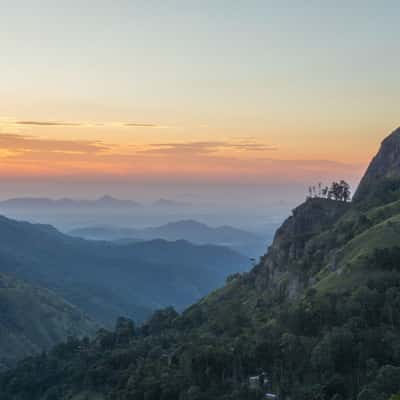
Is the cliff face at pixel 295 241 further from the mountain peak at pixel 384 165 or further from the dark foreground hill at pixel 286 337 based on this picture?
the mountain peak at pixel 384 165

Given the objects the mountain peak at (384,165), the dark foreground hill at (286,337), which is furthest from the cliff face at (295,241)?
the mountain peak at (384,165)

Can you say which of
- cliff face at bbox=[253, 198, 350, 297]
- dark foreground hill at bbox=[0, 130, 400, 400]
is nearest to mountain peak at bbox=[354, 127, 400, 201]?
dark foreground hill at bbox=[0, 130, 400, 400]

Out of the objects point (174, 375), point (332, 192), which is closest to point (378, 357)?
point (174, 375)

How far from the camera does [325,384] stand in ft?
217

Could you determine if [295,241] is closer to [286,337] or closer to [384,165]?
[384,165]

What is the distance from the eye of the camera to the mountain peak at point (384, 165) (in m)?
152

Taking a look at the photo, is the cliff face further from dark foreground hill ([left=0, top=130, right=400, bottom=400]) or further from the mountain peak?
the mountain peak

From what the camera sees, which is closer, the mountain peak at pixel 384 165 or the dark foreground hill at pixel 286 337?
the dark foreground hill at pixel 286 337

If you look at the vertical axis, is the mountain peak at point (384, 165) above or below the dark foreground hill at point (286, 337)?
above

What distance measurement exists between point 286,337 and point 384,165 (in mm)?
96574

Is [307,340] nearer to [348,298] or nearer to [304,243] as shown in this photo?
[348,298]

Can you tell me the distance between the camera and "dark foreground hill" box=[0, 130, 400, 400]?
227ft

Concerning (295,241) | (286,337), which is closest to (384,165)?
(295,241)

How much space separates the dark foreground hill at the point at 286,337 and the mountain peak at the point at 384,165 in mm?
2384
